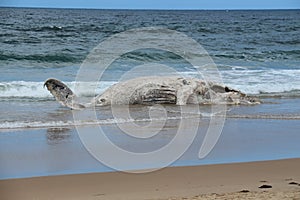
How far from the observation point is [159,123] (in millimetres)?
8852

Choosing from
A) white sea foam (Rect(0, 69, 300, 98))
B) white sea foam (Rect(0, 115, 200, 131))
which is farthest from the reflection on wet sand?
white sea foam (Rect(0, 69, 300, 98))

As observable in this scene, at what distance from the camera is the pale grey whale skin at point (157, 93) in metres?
10.5

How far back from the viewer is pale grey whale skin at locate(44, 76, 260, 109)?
10.5 m

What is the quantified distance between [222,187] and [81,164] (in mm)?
1598

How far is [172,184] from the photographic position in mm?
5223

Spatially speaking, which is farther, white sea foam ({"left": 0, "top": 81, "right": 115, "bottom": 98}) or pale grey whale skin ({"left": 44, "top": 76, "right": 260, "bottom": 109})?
white sea foam ({"left": 0, "top": 81, "right": 115, "bottom": 98})

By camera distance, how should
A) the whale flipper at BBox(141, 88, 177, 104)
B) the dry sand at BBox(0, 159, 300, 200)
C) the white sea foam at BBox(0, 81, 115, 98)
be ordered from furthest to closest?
the white sea foam at BBox(0, 81, 115, 98) → the whale flipper at BBox(141, 88, 177, 104) → the dry sand at BBox(0, 159, 300, 200)

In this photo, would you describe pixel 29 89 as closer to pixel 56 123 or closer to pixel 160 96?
pixel 160 96

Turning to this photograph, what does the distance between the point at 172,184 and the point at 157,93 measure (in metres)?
5.95

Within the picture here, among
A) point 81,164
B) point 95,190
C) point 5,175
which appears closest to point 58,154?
point 81,164

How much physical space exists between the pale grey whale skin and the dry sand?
5.06m

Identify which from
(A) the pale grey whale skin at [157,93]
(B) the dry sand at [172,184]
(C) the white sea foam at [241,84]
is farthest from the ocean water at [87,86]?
(B) the dry sand at [172,184]

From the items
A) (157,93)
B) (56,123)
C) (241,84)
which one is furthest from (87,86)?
(56,123)

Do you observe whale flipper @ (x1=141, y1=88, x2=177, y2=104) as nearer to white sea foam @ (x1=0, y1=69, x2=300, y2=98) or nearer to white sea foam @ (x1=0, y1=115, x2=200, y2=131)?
white sea foam @ (x1=0, y1=69, x2=300, y2=98)
